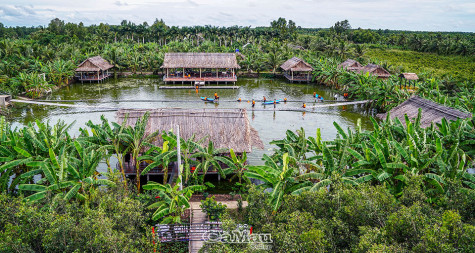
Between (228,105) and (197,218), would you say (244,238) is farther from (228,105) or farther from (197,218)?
(228,105)

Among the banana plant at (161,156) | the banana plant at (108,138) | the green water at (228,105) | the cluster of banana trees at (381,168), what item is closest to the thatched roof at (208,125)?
the banana plant at (161,156)

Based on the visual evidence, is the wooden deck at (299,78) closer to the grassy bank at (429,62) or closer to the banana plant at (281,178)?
the grassy bank at (429,62)

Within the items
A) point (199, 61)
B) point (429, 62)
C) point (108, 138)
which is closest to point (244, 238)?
point (108, 138)

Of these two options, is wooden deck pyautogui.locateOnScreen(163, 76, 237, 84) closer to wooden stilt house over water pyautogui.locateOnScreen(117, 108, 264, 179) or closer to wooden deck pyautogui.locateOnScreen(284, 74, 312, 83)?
wooden deck pyautogui.locateOnScreen(284, 74, 312, 83)

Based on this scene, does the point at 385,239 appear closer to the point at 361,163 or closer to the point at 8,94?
the point at 361,163

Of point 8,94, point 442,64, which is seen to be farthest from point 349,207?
point 442,64
